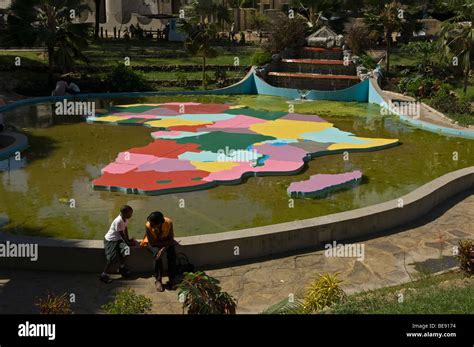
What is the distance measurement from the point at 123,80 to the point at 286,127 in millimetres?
11779

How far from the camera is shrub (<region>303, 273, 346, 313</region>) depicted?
758cm

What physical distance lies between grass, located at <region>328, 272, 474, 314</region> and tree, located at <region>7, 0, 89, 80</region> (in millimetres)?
22644

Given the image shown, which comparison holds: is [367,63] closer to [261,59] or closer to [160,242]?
[261,59]

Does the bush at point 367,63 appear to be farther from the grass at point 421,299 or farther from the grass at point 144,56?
the grass at point 421,299

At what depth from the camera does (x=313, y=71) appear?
3152cm

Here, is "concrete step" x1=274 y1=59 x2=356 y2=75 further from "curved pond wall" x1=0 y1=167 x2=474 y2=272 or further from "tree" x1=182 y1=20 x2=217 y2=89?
"curved pond wall" x1=0 y1=167 x2=474 y2=272

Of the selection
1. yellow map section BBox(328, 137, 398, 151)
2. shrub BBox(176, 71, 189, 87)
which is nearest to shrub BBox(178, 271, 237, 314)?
yellow map section BBox(328, 137, 398, 151)

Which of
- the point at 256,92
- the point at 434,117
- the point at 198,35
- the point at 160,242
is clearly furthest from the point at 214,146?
the point at 256,92

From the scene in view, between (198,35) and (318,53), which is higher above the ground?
(198,35)

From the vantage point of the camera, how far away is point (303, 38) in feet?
111

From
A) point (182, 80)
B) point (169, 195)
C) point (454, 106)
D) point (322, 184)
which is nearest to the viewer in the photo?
point (169, 195)

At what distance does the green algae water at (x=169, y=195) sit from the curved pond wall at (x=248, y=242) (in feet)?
3.59

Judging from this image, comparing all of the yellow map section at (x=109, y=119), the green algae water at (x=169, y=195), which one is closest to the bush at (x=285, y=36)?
the green algae water at (x=169, y=195)

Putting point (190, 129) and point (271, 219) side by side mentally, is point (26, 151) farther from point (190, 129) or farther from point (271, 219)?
point (271, 219)
